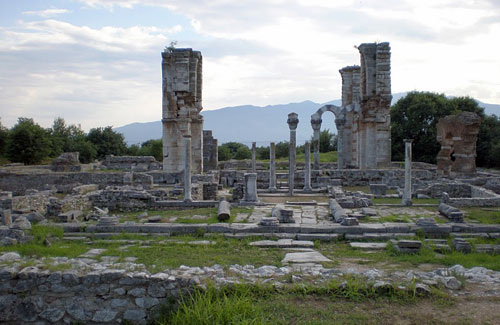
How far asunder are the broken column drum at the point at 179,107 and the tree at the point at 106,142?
29688 millimetres

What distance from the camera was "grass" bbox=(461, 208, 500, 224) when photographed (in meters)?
12.5

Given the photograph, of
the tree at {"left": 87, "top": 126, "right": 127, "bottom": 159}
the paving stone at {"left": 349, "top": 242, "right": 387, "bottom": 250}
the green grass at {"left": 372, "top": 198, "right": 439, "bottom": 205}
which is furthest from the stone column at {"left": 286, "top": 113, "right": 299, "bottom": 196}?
the tree at {"left": 87, "top": 126, "right": 127, "bottom": 159}

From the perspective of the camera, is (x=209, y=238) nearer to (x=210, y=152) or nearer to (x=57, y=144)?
(x=210, y=152)

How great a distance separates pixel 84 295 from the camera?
7.02m

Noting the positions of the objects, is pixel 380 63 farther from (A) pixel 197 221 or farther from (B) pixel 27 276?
(B) pixel 27 276

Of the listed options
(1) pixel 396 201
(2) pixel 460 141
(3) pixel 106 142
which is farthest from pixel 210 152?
(3) pixel 106 142

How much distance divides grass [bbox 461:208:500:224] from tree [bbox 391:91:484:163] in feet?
92.0

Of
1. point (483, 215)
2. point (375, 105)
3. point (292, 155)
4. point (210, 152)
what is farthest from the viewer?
point (210, 152)

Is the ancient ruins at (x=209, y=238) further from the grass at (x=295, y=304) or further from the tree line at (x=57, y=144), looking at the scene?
the tree line at (x=57, y=144)

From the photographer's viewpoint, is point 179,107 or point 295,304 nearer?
point 295,304

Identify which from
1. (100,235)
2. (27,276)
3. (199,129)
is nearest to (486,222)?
(100,235)

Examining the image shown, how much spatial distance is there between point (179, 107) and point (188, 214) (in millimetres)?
12209

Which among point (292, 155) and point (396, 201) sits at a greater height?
point (292, 155)

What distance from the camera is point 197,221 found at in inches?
489
